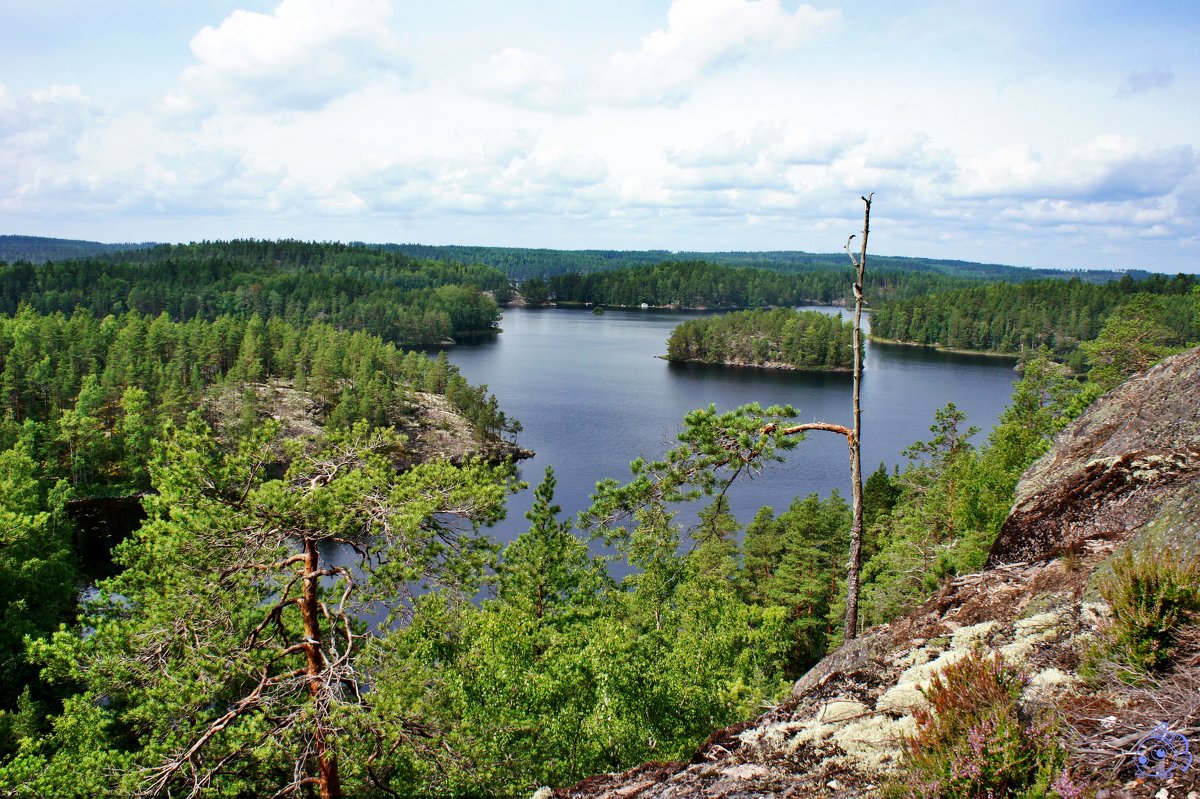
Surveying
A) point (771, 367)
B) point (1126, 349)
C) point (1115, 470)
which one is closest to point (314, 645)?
point (1115, 470)

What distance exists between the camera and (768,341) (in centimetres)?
10188

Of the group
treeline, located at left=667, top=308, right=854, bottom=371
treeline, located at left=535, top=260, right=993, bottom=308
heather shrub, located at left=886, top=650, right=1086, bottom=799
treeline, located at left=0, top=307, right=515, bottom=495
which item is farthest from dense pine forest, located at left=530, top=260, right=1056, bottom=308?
heather shrub, located at left=886, top=650, right=1086, bottom=799

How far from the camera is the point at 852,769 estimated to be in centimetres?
469

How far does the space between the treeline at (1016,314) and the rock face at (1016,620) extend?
105852mm

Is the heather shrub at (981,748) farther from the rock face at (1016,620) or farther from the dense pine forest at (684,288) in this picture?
the dense pine forest at (684,288)

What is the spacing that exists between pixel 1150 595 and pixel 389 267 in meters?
187

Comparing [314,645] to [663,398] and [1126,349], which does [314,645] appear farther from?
[663,398]

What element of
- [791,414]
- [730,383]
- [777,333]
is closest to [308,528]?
[791,414]

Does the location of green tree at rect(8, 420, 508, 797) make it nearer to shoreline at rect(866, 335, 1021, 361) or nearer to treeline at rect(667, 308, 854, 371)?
treeline at rect(667, 308, 854, 371)

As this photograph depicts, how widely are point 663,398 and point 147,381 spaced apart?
4224 centimetres

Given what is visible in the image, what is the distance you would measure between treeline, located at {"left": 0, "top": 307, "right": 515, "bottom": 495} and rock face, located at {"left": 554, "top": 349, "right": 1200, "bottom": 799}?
44.3 meters

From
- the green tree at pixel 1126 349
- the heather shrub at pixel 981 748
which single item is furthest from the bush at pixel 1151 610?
the green tree at pixel 1126 349

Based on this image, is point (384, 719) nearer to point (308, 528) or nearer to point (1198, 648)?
point (308, 528)

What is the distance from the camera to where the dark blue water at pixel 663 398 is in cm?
4753
